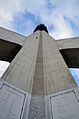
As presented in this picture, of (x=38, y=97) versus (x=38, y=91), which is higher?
(x=38, y=91)

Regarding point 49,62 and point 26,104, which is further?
point 49,62

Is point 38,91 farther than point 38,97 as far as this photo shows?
Yes

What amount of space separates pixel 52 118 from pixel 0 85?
3.95 ft

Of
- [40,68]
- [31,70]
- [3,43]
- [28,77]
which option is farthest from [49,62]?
[3,43]

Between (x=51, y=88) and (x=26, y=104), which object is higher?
(x=51, y=88)

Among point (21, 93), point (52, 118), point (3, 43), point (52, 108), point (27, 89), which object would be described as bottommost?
point (52, 118)

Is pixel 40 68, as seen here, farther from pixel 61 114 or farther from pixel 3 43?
pixel 3 43

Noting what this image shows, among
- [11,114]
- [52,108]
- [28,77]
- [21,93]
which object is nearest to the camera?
[11,114]

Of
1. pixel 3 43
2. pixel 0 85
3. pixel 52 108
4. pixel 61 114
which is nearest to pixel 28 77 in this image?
pixel 0 85

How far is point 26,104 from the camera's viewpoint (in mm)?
2145

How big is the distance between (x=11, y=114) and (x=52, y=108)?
30.7 inches

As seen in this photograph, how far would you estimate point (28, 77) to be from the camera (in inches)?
115

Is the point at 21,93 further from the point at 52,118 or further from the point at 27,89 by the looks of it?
the point at 52,118

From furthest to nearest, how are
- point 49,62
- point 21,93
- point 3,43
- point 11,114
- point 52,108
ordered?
1. point 3,43
2. point 49,62
3. point 21,93
4. point 52,108
5. point 11,114
